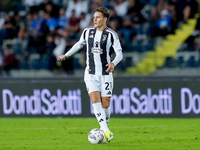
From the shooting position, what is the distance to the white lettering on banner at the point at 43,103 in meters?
14.5

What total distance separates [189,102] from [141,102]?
130 centimetres

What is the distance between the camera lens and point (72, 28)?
666 inches

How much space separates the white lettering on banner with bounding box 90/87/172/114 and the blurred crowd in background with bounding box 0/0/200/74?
1.69 meters

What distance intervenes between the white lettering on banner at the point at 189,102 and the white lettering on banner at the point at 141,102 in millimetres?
346

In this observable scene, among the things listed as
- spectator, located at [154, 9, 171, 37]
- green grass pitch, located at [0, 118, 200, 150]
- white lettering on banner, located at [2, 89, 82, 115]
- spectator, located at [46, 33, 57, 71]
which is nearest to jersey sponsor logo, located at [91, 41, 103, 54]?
green grass pitch, located at [0, 118, 200, 150]

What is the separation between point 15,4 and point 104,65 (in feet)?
36.1

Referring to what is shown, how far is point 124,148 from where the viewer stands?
25.4ft

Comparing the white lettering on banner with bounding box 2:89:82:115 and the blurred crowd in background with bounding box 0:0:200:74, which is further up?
the blurred crowd in background with bounding box 0:0:200:74

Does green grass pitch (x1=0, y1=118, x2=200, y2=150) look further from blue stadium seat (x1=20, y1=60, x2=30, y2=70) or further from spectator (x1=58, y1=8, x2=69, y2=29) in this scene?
spectator (x1=58, y1=8, x2=69, y2=29)

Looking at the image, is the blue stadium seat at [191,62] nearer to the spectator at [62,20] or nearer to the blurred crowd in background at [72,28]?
the blurred crowd in background at [72,28]

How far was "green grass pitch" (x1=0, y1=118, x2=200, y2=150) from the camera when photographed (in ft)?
26.8

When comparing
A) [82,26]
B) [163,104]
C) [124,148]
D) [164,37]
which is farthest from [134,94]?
[124,148]

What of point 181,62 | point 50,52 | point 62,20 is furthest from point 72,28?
point 181,62

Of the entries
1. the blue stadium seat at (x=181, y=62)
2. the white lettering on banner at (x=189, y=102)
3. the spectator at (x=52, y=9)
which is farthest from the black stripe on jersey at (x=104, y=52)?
the spectator at (x=52, y=9)
